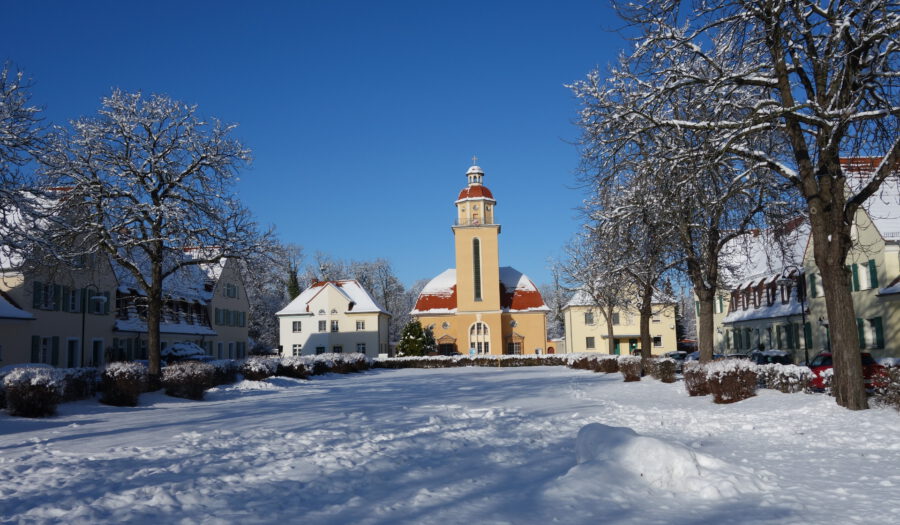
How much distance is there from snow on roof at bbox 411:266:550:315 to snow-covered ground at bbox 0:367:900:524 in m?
54.8

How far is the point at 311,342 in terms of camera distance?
220 ft

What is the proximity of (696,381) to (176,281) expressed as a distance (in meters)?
31.0

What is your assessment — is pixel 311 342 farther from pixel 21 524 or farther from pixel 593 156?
pixel 21 524

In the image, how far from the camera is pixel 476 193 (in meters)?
71.6

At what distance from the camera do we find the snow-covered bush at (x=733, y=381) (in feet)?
55.7

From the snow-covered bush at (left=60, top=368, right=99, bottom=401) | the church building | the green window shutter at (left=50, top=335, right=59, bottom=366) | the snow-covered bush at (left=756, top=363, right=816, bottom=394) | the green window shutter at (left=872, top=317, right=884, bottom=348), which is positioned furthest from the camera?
the church building

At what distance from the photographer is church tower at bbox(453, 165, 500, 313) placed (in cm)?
6956

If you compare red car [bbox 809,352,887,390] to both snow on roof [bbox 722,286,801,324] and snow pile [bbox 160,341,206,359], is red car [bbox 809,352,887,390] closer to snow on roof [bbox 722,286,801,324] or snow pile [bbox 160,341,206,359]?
snow on roof [bbox 722,286,801,324]

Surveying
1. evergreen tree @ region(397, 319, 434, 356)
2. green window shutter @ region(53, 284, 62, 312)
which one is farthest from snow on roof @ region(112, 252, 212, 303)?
evergreen tree @ region(397, 319, 434, 356)

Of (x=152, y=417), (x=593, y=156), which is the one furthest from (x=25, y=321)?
(x=593, y=156)

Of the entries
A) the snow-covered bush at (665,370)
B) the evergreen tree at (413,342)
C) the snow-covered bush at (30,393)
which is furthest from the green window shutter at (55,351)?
the evergreen tree at (413,342)

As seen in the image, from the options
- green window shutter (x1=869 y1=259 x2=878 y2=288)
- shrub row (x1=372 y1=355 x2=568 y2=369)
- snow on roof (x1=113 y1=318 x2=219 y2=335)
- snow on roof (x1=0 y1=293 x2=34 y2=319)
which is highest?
green window shutter (x1=869 y1=259 x2=878 y2=288)

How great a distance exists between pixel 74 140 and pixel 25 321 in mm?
12432

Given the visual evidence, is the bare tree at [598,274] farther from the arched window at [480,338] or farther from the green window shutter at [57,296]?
the green window shutter at [57,296]
